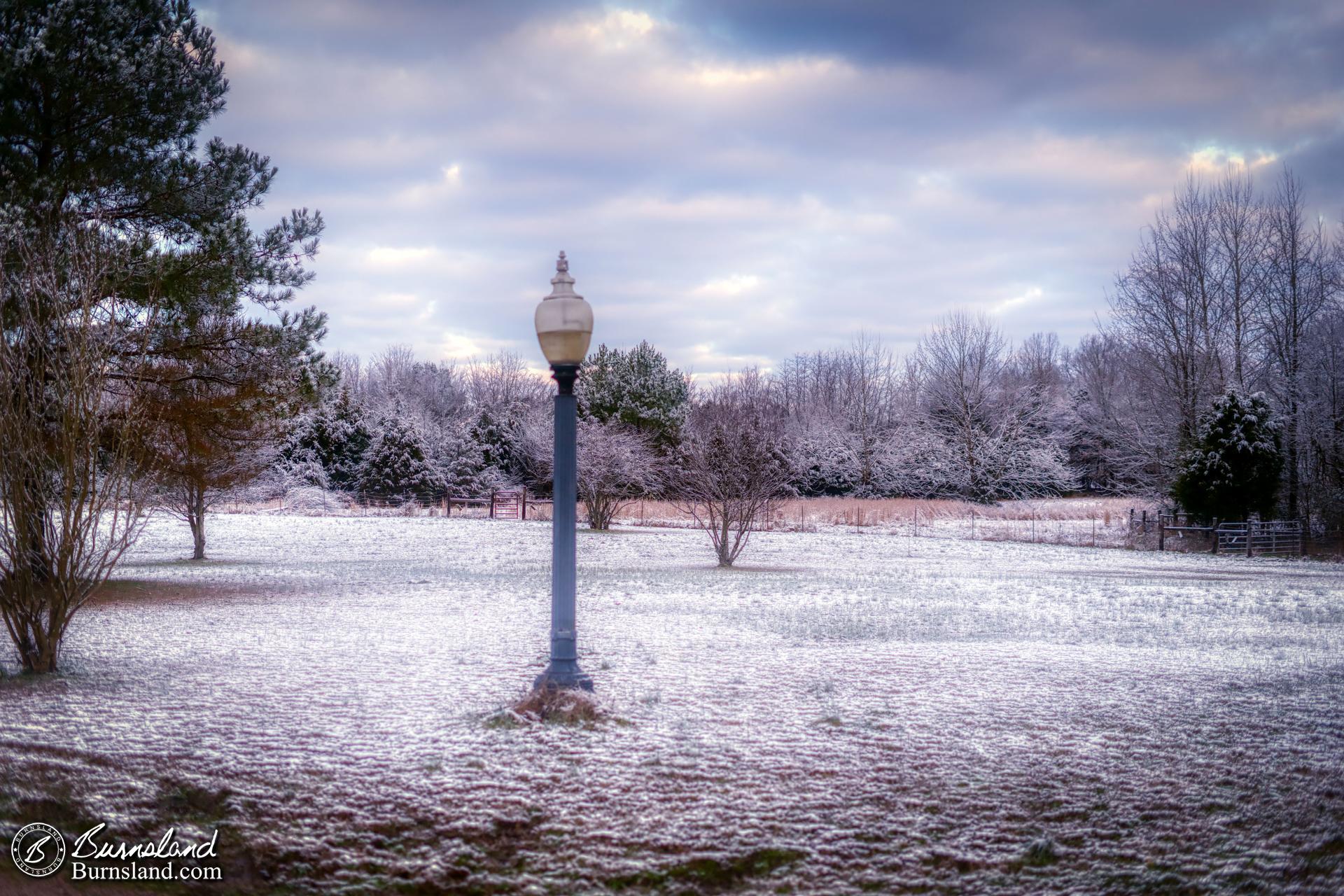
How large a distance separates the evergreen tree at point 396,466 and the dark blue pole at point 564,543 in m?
37.2

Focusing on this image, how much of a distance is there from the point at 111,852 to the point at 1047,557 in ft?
67.7

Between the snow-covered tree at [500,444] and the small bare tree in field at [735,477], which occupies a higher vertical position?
the snow-covered tree at [500,444]

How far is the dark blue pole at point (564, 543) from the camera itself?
19.9ft

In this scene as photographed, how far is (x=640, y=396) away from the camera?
1554 inches

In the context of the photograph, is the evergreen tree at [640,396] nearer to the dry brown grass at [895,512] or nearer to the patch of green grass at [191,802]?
the dry brown grass at [895,512]

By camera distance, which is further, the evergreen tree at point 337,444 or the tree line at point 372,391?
the evergreen tree at point 337,444

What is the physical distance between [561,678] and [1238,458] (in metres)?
24.3

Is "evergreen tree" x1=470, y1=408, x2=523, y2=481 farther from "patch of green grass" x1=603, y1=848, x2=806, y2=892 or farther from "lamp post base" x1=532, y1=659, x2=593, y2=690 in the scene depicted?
"patch of green grass" x1=603, y1=848, x2=806, y2=892

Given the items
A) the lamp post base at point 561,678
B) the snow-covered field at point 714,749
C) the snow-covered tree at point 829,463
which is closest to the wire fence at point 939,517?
the snow-covered tree at point 829,463

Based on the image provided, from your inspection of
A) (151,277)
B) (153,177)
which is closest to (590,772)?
(151,277)

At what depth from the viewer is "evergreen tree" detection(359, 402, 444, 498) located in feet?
138

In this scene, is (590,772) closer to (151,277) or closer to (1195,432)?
(151,277)

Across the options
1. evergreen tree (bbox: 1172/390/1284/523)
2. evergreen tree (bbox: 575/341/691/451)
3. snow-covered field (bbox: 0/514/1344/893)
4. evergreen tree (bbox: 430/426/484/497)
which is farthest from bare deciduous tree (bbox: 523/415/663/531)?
snow-covered field (bbox: 0/514/1344/893)

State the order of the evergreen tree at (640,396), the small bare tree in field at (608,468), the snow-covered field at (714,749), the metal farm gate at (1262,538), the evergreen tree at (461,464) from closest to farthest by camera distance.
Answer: the snow-covered field at (714,749)
the metal farm gate at (1262,538)
the small bare tree in field at (608,468)
the evergreen tree at (640,396)
the evergreen tree at (461,464)
